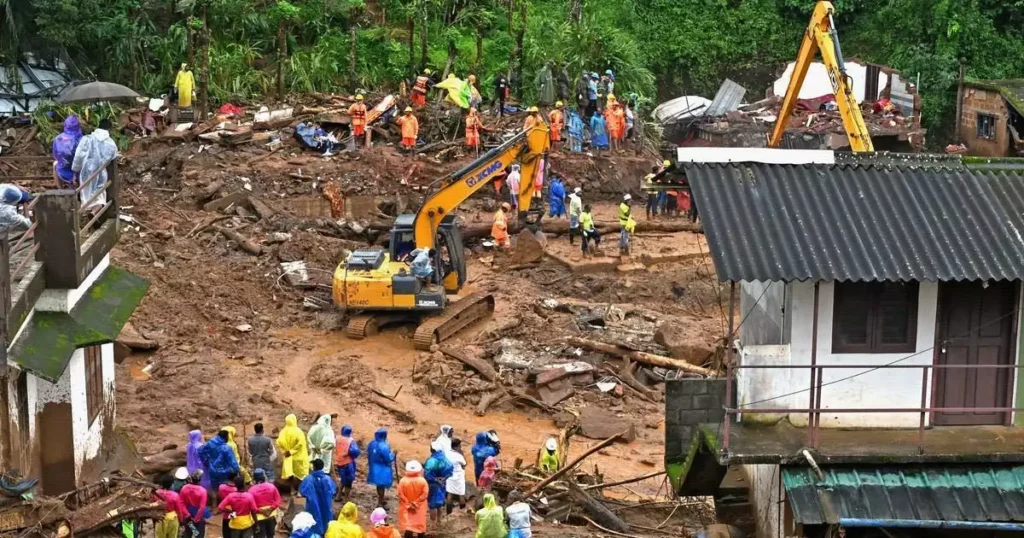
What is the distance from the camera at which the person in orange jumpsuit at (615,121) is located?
129ft

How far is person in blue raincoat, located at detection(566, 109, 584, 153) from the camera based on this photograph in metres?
38.9

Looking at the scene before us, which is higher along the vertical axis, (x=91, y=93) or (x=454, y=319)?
(x=91, y=93)

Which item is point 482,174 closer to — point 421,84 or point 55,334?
point 421,84

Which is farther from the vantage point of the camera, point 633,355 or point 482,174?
point 482,174

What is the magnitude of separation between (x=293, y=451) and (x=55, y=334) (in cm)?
359

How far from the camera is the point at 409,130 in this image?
37.3 m

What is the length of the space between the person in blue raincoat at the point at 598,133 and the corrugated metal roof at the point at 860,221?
76.8ft

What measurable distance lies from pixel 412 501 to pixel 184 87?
25148 millimetres

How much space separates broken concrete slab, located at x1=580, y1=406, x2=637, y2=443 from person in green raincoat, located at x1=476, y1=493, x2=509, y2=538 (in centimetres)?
739

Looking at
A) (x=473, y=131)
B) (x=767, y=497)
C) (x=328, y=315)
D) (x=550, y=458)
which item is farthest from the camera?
(x=473, y=131)

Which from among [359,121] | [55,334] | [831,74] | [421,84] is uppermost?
[831,74]

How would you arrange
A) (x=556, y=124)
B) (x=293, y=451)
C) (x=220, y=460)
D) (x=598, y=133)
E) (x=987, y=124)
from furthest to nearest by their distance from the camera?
(x=987, y=124) → (x=598, y=133) → (x=556, y=124) → (x=293, y=451) → (x=220, y=460)

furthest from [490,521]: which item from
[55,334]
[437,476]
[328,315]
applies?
[328,315]

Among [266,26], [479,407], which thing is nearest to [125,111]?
[266,26]
